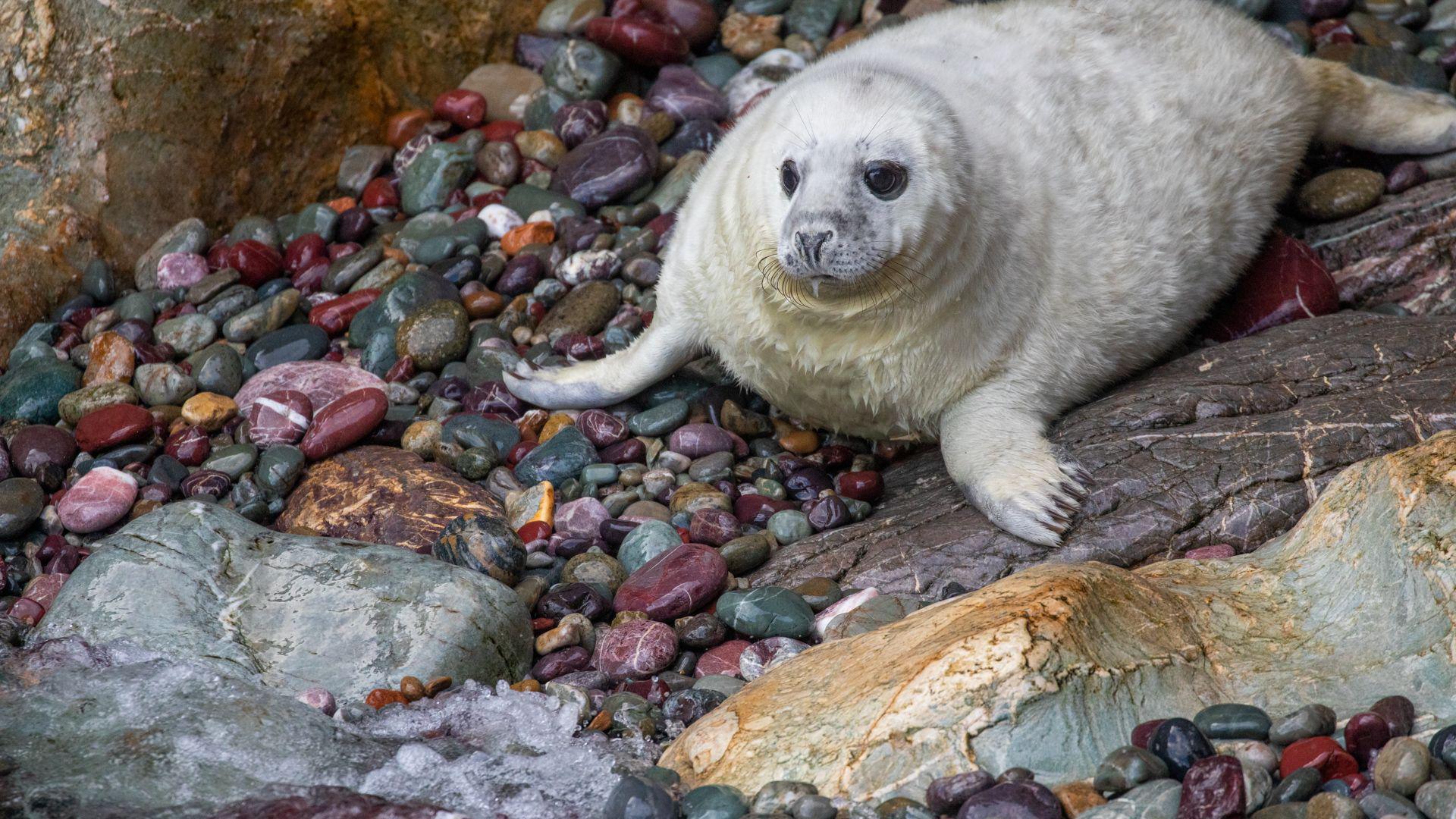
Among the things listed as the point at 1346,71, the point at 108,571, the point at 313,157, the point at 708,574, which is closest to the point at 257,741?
the point at 108,571

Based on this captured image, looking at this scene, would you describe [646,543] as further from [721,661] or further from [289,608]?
[289,608]

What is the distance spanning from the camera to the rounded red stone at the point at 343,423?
4.41 metres

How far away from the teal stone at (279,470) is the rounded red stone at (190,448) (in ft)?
0.94

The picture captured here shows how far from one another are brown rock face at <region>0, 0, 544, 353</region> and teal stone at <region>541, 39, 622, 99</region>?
20.2 inches

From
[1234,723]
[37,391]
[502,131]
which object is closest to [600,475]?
[37,391]

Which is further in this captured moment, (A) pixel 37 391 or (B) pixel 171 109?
(B) pixel 171 109

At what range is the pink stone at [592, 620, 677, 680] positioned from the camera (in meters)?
3.51

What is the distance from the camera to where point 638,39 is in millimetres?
6156

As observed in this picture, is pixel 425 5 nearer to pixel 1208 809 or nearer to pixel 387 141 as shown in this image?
pixel 387 141

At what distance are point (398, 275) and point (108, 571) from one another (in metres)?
2.20

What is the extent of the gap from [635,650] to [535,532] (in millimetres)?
699

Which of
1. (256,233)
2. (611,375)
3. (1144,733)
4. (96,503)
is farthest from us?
(256,233)

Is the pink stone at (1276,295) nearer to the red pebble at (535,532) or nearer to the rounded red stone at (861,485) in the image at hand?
the rounded red stone at (861,485)

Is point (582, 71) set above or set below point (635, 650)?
above
